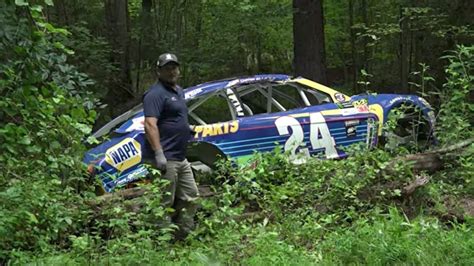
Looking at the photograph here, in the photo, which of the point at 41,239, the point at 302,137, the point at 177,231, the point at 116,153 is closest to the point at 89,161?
the point at 116,153

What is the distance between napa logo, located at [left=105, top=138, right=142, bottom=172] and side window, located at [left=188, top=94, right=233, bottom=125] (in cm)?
99

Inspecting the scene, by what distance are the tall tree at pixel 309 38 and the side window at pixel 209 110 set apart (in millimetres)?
4760

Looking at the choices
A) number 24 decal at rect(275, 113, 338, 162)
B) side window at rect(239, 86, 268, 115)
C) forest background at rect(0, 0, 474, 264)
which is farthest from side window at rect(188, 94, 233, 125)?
forest background at rect(0, 0, 474, 264)

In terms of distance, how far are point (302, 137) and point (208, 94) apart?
4.54 feet

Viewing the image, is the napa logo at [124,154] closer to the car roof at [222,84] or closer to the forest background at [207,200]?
the forest background at [207,200]

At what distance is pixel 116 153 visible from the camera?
6.77 meters

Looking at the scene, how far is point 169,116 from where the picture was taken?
238 inches

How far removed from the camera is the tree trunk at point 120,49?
14.4 metres

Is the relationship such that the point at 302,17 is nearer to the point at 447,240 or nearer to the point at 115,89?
the point at 115,89

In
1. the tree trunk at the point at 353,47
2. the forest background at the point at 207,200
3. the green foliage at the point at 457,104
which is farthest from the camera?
the tree trunk at the point at 353,47

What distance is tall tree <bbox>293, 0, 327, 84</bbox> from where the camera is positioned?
12.4 meters

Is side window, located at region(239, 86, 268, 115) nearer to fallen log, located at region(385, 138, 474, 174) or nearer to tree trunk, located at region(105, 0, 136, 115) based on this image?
fallen log, located at region(385, 138, 474, 174)

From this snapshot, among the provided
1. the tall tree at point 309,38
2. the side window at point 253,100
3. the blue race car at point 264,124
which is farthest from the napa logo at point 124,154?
the tall tree at point 309,38

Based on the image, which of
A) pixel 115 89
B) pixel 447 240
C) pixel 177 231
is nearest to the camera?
pixel 447 240
